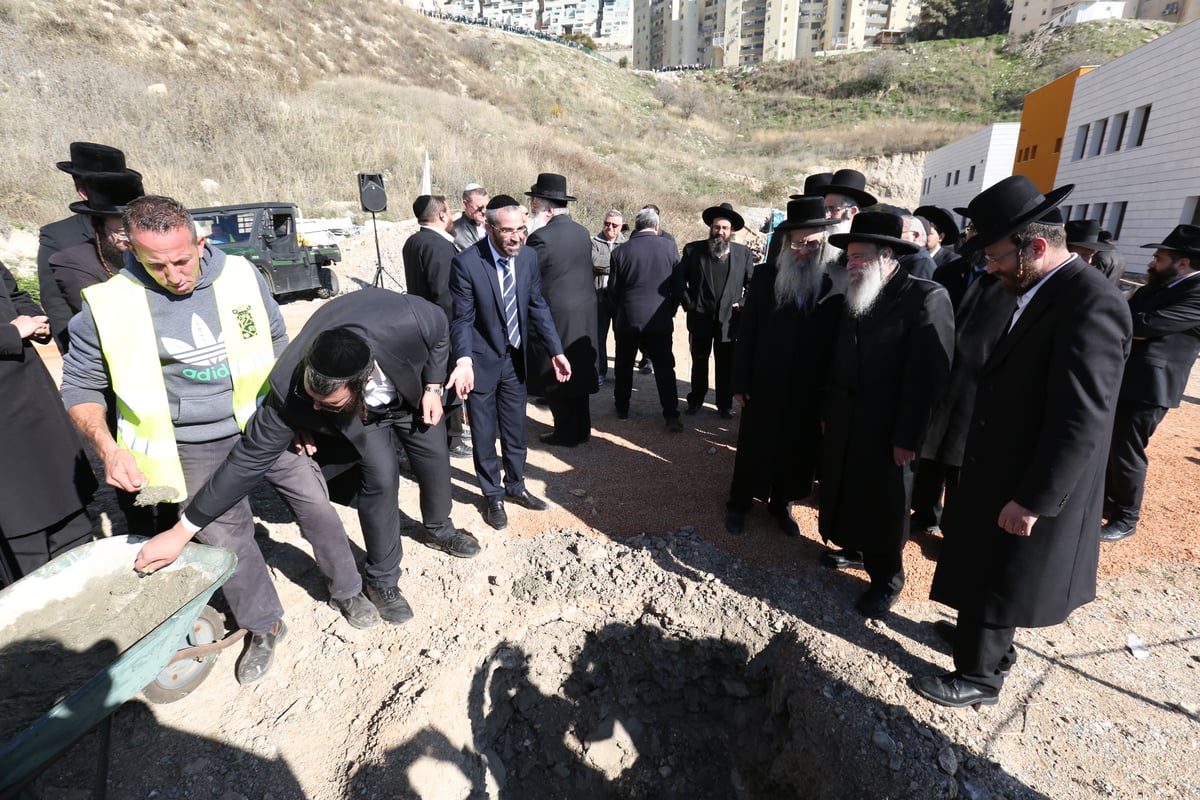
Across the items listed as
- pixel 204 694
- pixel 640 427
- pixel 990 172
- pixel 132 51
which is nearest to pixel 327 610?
pixel 204 694

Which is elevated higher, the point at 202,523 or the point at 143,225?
the point at 143,225

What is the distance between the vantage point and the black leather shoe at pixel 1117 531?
3793mm

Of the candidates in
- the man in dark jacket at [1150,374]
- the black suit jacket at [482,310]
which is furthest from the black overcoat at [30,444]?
the man in dark jacket at [1150,374]

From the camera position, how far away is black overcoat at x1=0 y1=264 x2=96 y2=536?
2512 mm

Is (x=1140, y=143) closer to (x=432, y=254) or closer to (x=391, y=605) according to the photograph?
(x=432, y=254)

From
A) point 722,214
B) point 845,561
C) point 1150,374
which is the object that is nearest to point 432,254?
point 722,214

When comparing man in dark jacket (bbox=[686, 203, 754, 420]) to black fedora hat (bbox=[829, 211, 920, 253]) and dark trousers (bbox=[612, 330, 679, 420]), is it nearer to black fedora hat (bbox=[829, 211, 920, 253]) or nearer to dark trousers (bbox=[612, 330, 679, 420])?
dark trousers (bbox=[612, 330, 679, 420])

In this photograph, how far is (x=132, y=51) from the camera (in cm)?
2077

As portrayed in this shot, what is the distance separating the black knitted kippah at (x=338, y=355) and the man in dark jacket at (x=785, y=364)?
2293 mm

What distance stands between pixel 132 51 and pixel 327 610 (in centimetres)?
2702

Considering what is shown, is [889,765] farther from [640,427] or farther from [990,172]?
[990,172]

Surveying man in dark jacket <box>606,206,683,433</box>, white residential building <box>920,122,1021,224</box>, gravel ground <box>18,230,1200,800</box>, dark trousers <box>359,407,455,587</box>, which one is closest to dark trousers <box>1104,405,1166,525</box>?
gravel ground <box>18,230,1200,800</box>

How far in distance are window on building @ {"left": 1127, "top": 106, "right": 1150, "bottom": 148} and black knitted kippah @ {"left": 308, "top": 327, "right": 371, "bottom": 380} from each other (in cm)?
2232

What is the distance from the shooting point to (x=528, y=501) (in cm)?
412
